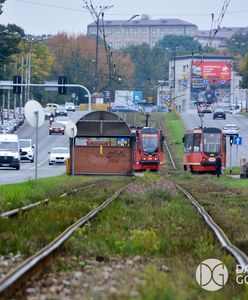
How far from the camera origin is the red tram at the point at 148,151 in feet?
210

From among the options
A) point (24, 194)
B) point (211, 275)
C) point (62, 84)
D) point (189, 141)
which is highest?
point (62, 84)

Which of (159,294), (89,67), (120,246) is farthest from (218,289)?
(89,67)

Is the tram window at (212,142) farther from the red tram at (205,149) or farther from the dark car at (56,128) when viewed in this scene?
the dark car at (56,128)

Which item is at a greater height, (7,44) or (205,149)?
(7,44)

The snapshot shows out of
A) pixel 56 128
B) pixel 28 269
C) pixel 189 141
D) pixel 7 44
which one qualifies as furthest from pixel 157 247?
pixel 56 128

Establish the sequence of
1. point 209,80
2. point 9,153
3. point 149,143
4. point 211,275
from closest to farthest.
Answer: point 211,275
point 9,153
point 149,143
point 209,80

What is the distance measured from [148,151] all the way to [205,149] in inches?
200

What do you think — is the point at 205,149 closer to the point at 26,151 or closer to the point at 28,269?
the point at 26,151

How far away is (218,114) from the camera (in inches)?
5079

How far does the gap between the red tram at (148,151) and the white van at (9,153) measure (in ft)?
25.6

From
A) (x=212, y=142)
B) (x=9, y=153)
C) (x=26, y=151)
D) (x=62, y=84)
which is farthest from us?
(x=26, y=151)

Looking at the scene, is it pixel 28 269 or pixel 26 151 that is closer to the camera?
pixel 28 269

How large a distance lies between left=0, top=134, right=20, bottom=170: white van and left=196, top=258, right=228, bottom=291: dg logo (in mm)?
48600

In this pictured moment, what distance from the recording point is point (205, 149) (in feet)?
199
